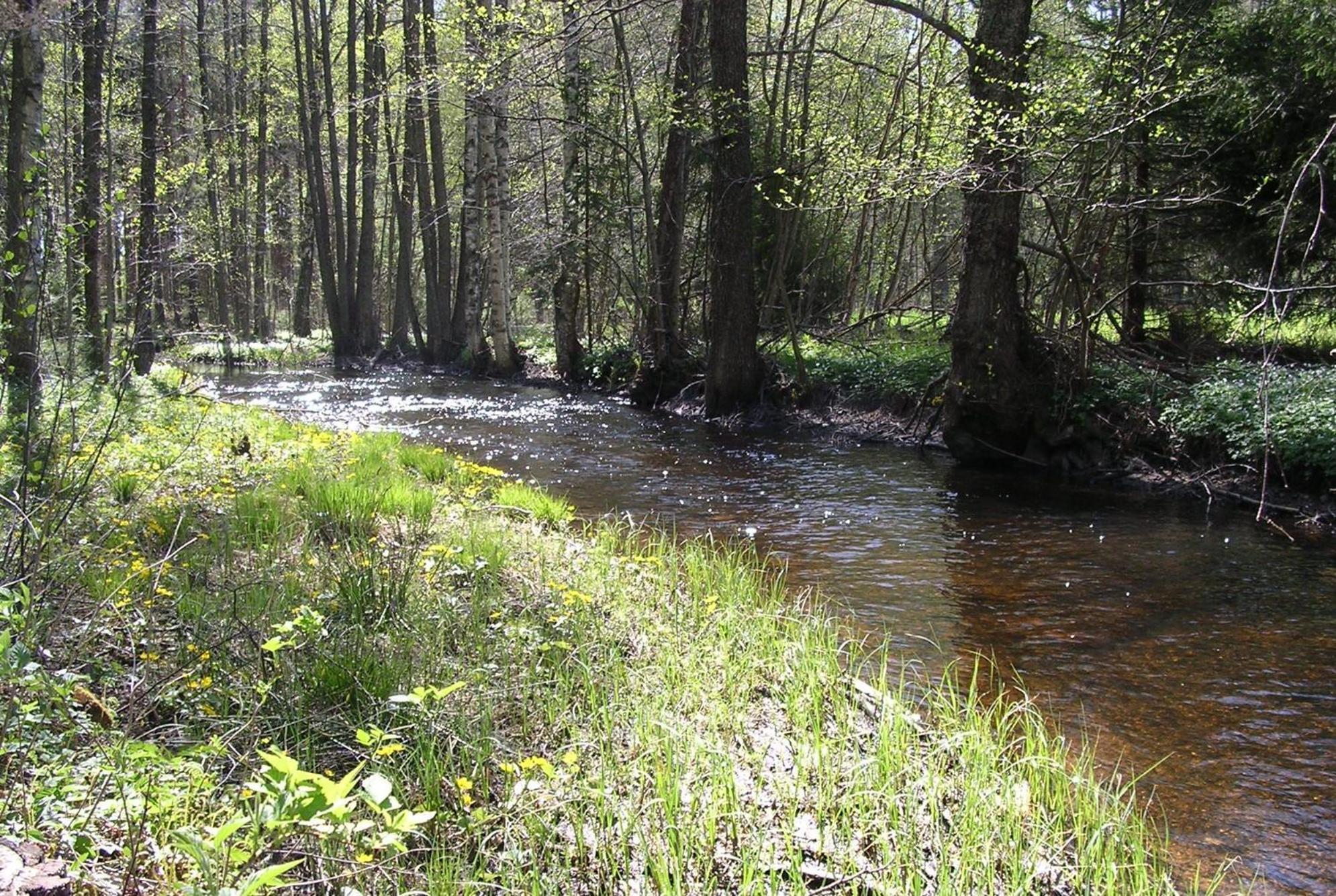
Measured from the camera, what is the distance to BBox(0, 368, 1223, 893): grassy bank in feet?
7.97

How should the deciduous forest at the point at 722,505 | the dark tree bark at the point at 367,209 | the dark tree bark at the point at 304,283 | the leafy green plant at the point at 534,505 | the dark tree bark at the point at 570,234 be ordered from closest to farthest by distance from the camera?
the deciduous forest at the point at 722,505
the leafy green plant at the point at 534,505
the dark tree bark at the point at 570,234
the dark tree bark at the point at 367,209
the dark tree bark at the point at 304,283

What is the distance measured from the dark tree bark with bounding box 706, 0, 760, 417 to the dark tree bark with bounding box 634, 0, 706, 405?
1482 mm

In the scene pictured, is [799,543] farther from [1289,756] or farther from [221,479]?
[221,479]

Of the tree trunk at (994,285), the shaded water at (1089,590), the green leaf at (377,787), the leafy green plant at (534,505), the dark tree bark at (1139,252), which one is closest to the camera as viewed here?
the green leaf at (377,787)

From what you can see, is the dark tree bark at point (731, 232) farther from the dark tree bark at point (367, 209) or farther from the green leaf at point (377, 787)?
the dark tree bark at point (367, 209)

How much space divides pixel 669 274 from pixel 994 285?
24.3 ft

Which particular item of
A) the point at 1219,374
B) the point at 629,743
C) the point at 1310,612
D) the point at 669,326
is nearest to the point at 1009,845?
the point at 629,743

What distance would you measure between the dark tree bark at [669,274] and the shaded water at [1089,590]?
161 inches

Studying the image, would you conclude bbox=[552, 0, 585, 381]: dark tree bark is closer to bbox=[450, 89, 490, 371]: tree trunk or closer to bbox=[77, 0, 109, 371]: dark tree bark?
bbox=[450, 89, 490, 371]: tree trunk

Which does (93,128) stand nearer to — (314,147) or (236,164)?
(314,147)

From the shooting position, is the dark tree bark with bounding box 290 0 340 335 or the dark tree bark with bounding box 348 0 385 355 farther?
the dark tree bark with bounding box 348 0 385 355

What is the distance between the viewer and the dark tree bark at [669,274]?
15.9m

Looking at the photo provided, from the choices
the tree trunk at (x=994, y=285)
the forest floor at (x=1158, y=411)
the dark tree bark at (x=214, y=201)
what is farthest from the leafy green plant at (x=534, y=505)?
the dark tree bark at (x=214, y=201)

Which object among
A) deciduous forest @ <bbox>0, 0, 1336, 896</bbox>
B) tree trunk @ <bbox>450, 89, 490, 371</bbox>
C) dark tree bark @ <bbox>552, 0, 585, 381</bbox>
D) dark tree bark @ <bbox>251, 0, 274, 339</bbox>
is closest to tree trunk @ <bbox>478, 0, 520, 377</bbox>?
deciduous forest @ <bbox>0, 0, 1336, 896</bbox>
